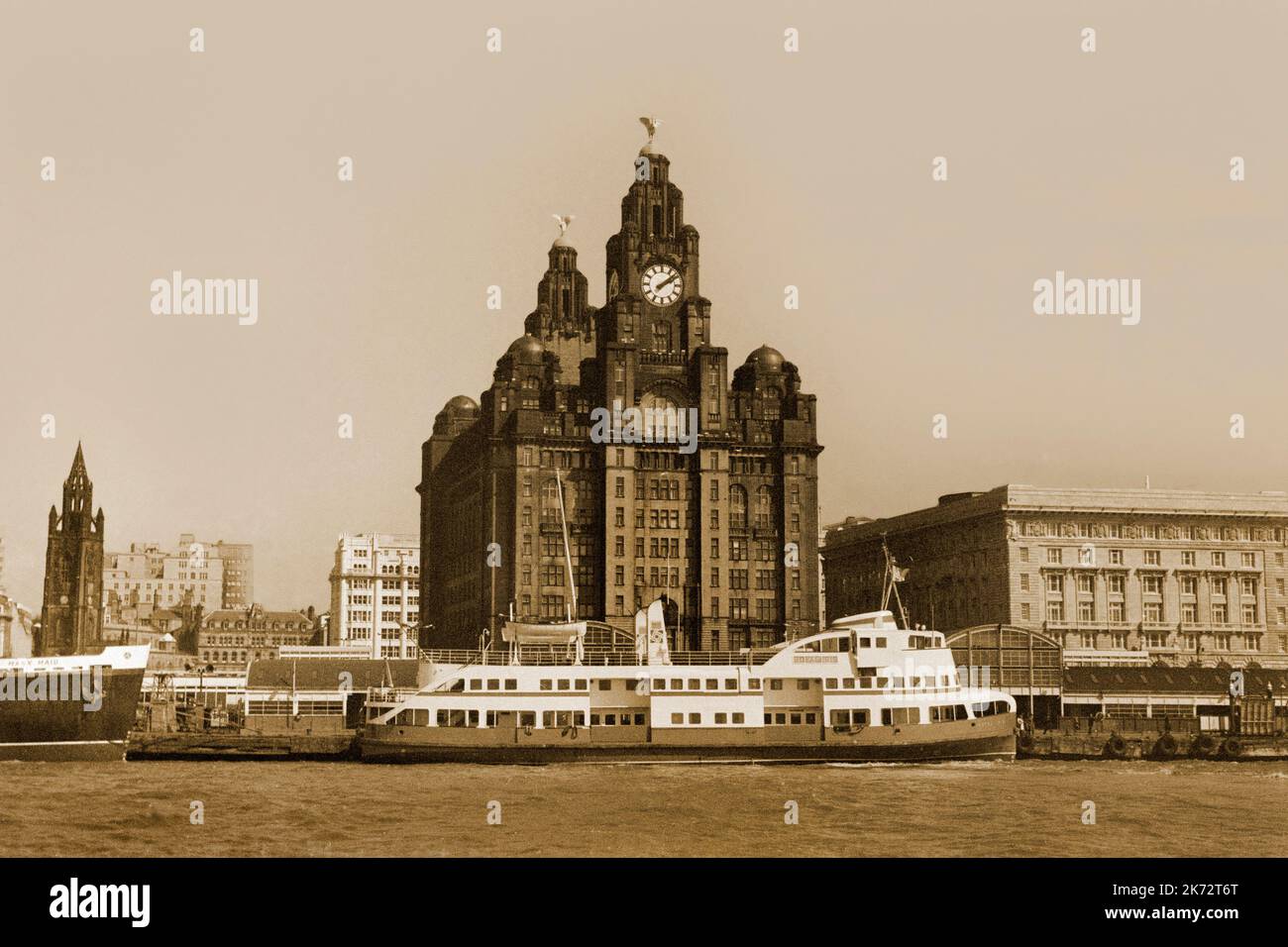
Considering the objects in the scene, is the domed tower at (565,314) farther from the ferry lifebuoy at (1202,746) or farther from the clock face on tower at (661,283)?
the ferry lifebuoy at (1202,746)

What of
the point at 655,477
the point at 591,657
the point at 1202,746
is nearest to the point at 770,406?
the point at 655,477

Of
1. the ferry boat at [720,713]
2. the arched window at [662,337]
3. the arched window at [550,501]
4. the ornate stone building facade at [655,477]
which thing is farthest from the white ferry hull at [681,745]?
the arched window at [662,337]

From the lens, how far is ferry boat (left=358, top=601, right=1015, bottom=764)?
79.2 meters

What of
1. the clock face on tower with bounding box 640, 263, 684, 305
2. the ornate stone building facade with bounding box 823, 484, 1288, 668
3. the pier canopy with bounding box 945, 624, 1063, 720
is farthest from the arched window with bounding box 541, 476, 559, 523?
the ornate stone building facade with bounding box 823, 484, 1288, 668

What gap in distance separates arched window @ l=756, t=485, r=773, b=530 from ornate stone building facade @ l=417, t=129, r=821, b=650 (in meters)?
0.10

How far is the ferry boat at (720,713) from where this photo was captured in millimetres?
79188

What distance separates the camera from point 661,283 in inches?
4697

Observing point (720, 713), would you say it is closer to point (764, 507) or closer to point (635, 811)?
point (635, 811)

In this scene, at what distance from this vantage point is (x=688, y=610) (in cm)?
11388

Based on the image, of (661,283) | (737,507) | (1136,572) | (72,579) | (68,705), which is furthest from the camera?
(72,579)

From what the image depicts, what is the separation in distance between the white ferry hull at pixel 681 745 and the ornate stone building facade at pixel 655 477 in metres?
31.3

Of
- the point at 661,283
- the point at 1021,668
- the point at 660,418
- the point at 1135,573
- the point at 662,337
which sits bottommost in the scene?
the point at 1021,668

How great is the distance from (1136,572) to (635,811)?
3243 inches
